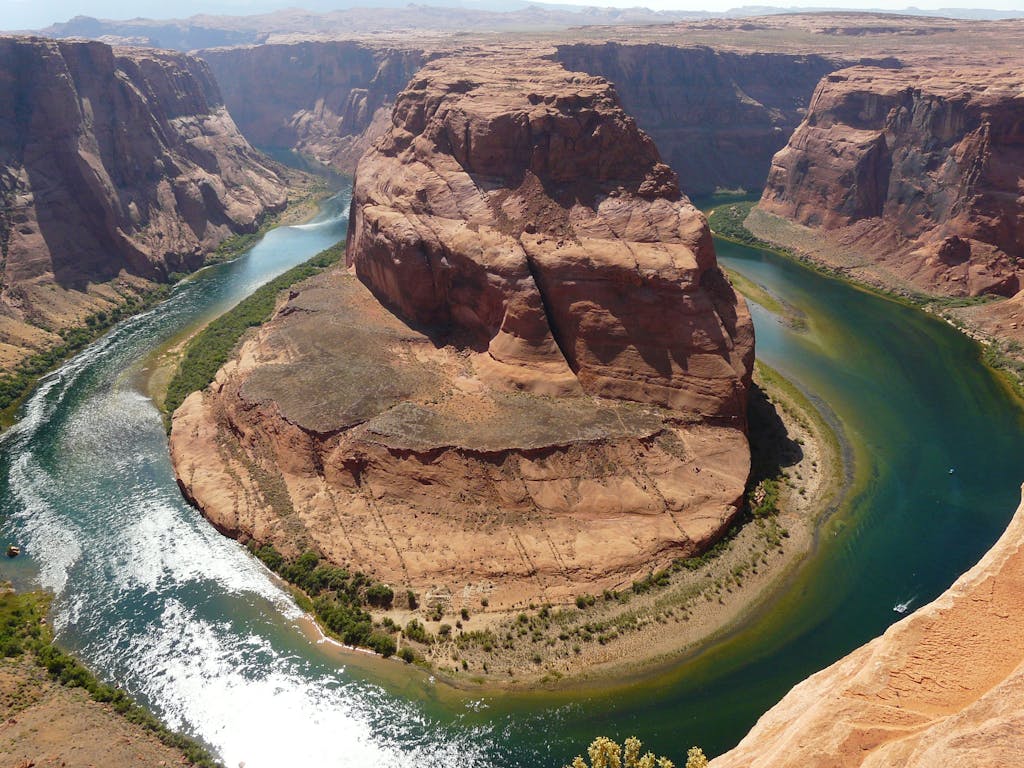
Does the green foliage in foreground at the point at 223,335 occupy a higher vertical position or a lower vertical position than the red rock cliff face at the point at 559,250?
lower

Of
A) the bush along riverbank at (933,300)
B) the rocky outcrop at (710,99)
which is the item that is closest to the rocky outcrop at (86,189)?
the rocky outcrop at (710,99)

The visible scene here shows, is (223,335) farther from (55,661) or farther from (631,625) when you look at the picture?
(631,625)

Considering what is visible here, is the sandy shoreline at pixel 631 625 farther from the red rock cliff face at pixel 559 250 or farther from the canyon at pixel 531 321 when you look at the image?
the red rock cliff face at pixel 559 250

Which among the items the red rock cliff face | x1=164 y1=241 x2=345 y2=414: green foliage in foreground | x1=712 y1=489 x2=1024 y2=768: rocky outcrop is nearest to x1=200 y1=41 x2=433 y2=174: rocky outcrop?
x1=164 y1=241 x2=345 y2=414: green foliage in foreground

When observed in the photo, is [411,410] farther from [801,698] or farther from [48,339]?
[48,339]

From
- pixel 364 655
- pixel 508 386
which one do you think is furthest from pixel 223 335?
pixel 364 655
